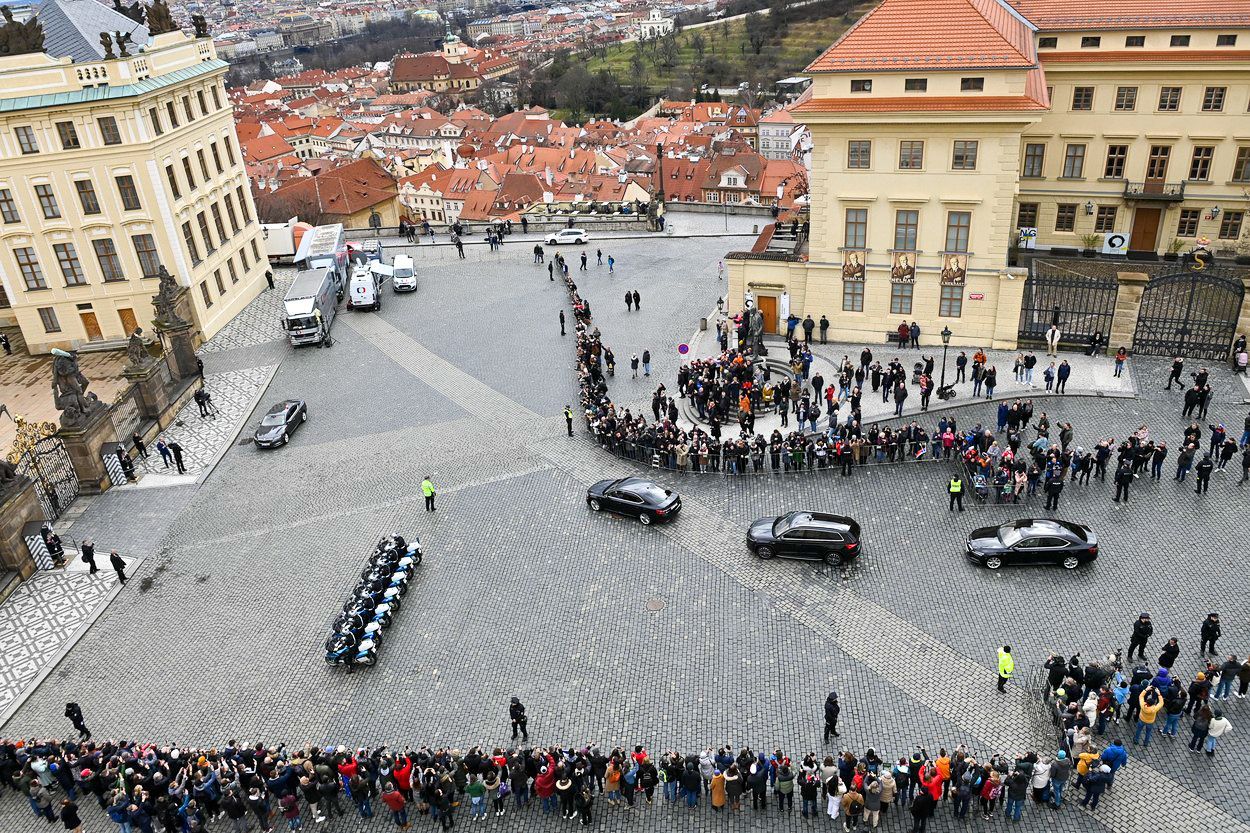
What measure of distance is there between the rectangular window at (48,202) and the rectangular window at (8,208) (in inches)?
39.6

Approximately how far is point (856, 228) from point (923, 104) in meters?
4.97

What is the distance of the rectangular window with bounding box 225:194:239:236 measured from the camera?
47066mm

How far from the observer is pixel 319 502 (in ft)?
95.1

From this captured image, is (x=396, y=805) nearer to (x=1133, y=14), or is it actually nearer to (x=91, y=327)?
(x=91, y=327)

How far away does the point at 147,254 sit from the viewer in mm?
41281

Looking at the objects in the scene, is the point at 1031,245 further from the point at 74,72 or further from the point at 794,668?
the point at 74,72

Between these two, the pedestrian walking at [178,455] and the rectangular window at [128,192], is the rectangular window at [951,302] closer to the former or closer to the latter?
the pedestrian walking at [178,455]

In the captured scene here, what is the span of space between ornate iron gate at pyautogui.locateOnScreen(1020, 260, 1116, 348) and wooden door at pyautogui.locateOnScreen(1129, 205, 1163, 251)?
797 cm

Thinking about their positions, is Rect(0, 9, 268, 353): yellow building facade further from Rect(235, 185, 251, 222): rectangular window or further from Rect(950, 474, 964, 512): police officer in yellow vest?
Rect(950, 474, 964, 512): police officer in yellow vest

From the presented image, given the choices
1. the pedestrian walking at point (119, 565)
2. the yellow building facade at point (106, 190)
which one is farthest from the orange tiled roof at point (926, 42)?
the yellow building facade at point (106, 190)

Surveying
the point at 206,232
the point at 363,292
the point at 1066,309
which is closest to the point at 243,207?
the point at 206,232

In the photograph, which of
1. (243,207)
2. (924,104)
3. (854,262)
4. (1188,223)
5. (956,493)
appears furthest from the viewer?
(243,207)

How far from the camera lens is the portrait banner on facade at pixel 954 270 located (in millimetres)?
34656

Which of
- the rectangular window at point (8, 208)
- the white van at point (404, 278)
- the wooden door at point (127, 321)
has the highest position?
the rectangular window at point (8, 208)
